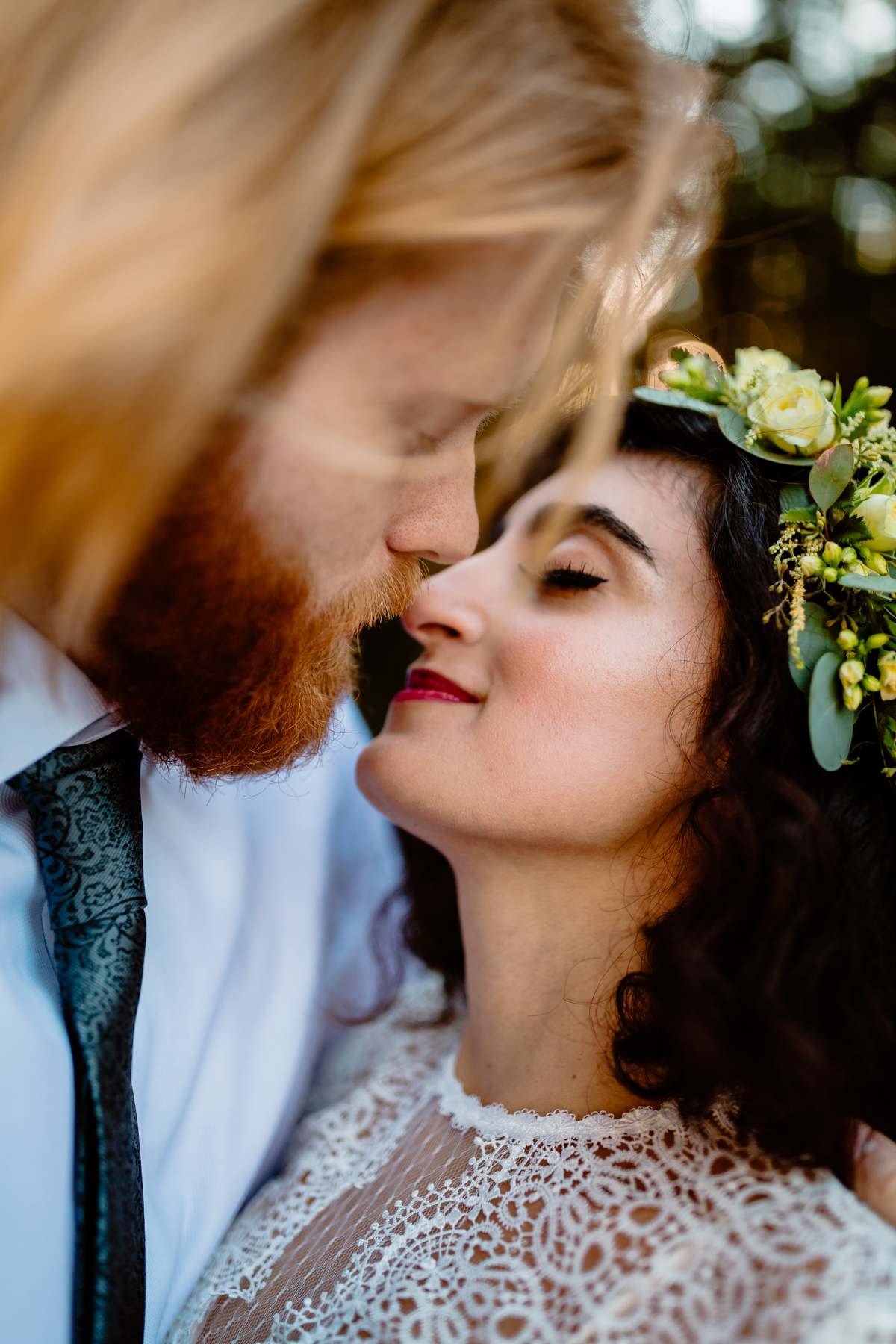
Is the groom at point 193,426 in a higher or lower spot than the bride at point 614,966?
higher

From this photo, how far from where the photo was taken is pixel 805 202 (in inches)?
158

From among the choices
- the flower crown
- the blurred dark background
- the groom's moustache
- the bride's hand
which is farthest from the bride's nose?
the blurred dark background

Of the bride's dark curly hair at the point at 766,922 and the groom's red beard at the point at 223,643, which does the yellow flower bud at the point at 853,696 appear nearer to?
the bride's dark curly hair at the point at 766,922

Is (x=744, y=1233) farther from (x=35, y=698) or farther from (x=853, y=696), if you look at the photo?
(x=35, y=698)

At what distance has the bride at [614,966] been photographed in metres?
1.43

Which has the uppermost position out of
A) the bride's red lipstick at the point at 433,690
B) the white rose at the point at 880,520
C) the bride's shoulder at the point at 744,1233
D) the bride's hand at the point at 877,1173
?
the bride's red lipstick at the point at 433,690

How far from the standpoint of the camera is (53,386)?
1263 mm

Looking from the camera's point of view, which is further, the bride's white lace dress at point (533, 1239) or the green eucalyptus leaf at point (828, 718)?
the green eucalyptus leaf at point (828, 718)

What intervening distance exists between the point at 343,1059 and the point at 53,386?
1741mm

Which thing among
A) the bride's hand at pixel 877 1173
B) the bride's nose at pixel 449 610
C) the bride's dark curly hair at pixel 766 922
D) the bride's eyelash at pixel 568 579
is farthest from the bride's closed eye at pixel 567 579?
the bride's hand at pixel 877 1173

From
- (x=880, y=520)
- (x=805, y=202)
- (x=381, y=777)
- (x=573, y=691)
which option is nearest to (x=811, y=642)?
(x=880, y=520)

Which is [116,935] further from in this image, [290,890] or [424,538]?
[424,538]

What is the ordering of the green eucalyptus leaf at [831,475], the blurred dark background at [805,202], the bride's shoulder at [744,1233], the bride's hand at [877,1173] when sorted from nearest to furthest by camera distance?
the bride's shoulder at [744,1233] < the bride's hand at [877,1173] < the green eucalyptus leaf at [831,475] < the blurred dark background at [805,202]

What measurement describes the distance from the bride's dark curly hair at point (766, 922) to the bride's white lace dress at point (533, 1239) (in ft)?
0.33
